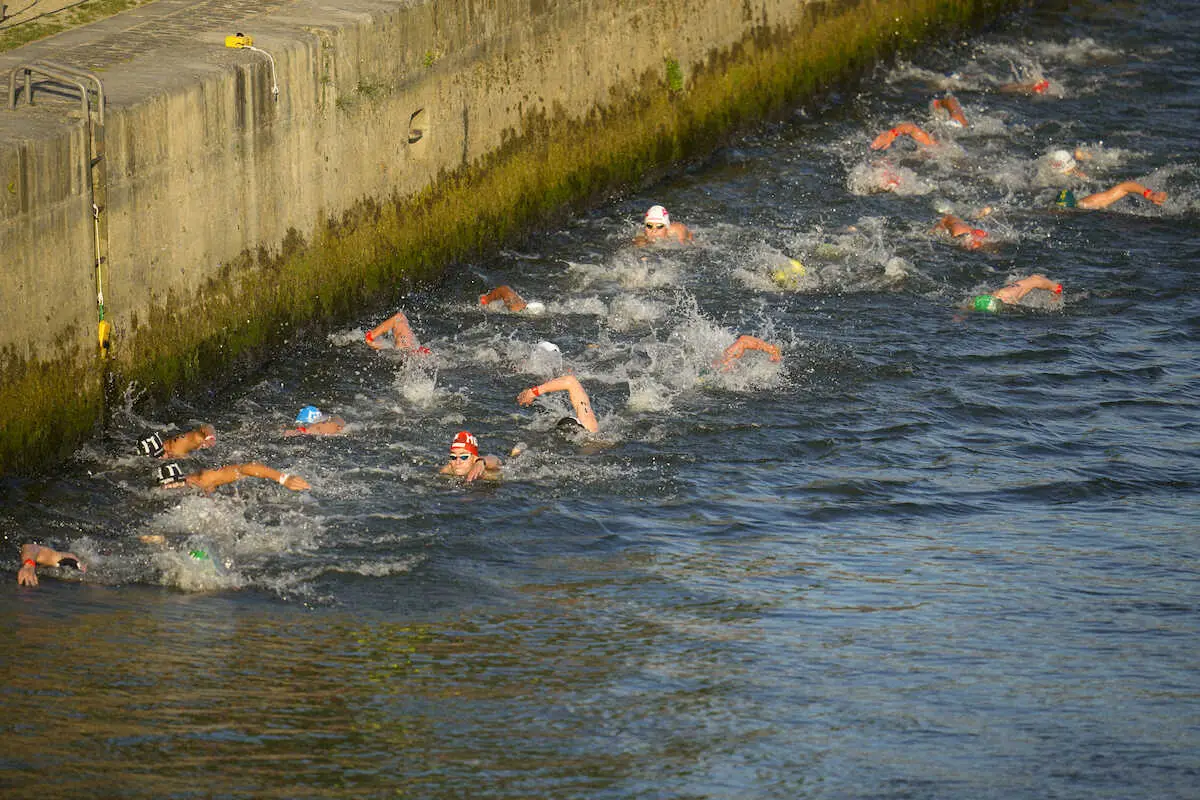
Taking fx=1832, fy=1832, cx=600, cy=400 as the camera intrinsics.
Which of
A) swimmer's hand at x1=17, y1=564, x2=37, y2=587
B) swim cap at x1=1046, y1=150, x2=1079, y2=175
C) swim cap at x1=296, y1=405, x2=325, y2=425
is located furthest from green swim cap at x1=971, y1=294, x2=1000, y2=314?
swimmer's hand at x1=17, y1=564, x2=37, y2=587

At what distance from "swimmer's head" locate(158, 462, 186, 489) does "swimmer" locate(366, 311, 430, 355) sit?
3.75m

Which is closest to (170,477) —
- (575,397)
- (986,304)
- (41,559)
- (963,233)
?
(41,559)

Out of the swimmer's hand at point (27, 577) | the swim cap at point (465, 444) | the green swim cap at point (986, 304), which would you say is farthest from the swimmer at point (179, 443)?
the green swim cap at point (986, 304)

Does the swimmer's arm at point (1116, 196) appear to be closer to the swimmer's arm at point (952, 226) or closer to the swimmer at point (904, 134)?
the swimmer's arm at point (952, 226)

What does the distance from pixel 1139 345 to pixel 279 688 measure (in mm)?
11017

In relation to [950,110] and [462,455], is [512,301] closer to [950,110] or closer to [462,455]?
[462,455]

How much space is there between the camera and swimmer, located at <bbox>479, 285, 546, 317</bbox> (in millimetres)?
19734

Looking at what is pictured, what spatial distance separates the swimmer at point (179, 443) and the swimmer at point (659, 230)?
710cm

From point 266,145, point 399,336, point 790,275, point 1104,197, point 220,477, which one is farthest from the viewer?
point 1104,197

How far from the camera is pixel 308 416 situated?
16.6 meters

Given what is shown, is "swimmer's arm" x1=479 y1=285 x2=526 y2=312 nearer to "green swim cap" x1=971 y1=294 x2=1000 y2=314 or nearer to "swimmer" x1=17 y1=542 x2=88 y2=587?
"green swim cap" x1=971 y1=294 x2=1000 y2=314

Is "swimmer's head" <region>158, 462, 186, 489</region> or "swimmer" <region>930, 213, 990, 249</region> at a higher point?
"swimmer" <region>930, 213, 990, 249</region>

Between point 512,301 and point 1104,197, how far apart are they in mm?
8162

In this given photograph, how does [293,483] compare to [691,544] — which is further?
[293,483]
